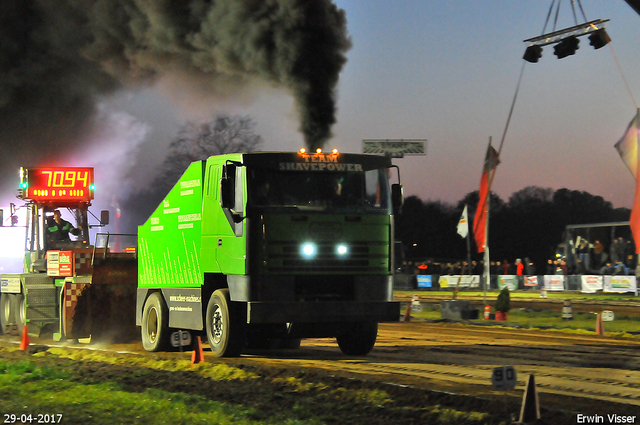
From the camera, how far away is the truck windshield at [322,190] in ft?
41.1

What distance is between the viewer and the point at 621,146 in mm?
26797

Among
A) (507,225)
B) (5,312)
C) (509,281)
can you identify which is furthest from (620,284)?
(507,225)

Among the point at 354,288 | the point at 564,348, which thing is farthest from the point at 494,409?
the point at 564,348

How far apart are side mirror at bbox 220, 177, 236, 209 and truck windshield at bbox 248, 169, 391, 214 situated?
0.29 m

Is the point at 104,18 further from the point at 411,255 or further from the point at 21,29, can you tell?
the point at 411,255

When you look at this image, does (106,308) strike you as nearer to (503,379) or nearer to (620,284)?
(503,379)

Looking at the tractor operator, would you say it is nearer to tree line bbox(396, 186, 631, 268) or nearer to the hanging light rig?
the hanging light rig

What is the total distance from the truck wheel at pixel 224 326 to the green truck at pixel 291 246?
→ 0.6 inches

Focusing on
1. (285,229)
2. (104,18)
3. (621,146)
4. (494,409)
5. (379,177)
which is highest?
(104,18)

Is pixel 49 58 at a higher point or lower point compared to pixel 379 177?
higher

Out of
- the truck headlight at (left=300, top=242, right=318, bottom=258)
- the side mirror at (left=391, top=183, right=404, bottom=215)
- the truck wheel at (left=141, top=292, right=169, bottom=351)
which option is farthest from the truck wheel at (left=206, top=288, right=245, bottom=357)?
the side mirror at (left=391, top=183, right=404, bottom=215)

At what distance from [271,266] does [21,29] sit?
23471 mm

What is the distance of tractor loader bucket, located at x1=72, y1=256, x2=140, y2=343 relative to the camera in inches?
676

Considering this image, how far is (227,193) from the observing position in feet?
41.1
